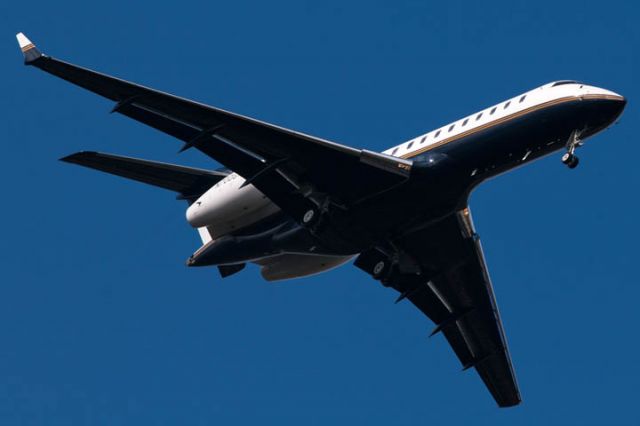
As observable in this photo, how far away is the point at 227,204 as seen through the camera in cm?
4341

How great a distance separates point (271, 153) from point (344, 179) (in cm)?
257

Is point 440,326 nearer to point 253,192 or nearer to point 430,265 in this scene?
point 430,265

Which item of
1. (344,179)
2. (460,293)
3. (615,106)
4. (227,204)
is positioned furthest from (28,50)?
(460,293)

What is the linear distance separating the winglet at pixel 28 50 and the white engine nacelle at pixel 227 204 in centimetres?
829

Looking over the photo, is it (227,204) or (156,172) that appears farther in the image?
(156,172)

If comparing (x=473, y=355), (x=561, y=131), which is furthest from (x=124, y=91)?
(x=473, y=355)

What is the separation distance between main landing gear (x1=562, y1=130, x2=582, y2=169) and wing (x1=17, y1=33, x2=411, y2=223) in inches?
197

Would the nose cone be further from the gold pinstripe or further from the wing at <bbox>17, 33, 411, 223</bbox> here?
the wing at <bbox>17, 33, 411, 223</bbox>

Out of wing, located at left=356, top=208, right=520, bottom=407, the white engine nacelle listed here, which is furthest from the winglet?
wing, located at left=356, top=208, right=520, bottom=407

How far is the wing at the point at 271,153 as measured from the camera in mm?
40000

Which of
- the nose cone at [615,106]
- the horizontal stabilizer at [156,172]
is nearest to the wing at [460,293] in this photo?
the horizontal stabilizer at [156,172]

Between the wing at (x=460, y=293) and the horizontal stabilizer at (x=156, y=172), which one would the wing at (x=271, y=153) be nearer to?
the horizontal stabilizer at (x=156, y=172)

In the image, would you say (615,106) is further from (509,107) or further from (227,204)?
(227,204)

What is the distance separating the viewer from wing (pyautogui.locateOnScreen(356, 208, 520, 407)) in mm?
45219
